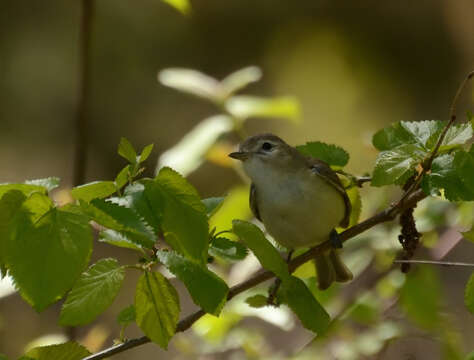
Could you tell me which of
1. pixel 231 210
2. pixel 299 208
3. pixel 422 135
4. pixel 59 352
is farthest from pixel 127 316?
pixel 299 208

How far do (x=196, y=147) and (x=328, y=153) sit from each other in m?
0.75

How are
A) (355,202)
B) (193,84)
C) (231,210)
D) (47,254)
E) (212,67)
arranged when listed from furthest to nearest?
(212,67) → (193,84) → (231,210) → (355,202) → (47,254)

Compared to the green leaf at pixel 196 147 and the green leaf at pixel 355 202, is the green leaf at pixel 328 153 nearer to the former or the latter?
the green leaf at pixel 355 202

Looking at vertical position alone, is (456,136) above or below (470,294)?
above

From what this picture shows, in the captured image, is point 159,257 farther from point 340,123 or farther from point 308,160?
point 340,123

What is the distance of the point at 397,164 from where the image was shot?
1.80 m

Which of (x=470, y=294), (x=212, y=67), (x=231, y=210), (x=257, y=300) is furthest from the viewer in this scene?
(x=212, y=67)

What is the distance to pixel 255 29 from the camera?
889cm

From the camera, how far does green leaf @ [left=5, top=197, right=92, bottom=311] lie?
141 centimetres

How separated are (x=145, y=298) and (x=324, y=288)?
1.14 metres

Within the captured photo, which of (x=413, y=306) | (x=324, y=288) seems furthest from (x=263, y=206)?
(x=413, y=306)

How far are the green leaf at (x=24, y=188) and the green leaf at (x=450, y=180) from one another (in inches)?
34.3

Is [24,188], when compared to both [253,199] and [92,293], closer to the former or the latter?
[92,293]

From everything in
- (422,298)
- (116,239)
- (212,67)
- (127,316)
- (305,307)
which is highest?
(116,239)
